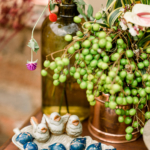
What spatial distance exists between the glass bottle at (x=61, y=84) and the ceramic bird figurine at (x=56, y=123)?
0.12 metres

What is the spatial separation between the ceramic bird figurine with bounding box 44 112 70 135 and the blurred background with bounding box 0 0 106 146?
1.06 m

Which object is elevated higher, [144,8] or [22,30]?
[144,8]

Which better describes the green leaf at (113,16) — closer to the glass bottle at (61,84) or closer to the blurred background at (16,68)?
the glass bottle at (61,84)

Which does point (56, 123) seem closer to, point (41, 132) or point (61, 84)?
point (41, 132)

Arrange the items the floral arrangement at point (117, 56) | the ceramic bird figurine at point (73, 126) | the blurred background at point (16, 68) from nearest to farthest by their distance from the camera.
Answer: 1. the floral arrangement at point (117, 56)
2. the ceramic bird figurine at point (73, 126)
3. the blurred background at point (16, 68)

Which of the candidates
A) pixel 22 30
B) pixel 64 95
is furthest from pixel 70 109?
pixel 22 30

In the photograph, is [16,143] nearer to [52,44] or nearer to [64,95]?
[64,95]

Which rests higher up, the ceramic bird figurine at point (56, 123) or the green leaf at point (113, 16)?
the green leaf at point (113, 16)

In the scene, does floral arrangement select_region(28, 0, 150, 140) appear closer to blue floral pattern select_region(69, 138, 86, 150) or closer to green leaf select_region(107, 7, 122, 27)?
green leaf select_region(107, 7, 122, 27)

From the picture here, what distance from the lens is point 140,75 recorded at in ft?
1.47

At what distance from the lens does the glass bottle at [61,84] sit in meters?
0.64

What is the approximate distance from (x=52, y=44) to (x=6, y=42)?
1.57m

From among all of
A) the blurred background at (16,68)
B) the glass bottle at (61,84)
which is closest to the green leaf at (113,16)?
the glass bottle at (61,84)

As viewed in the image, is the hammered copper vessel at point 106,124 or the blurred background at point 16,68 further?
the blurred background at point 16,68
